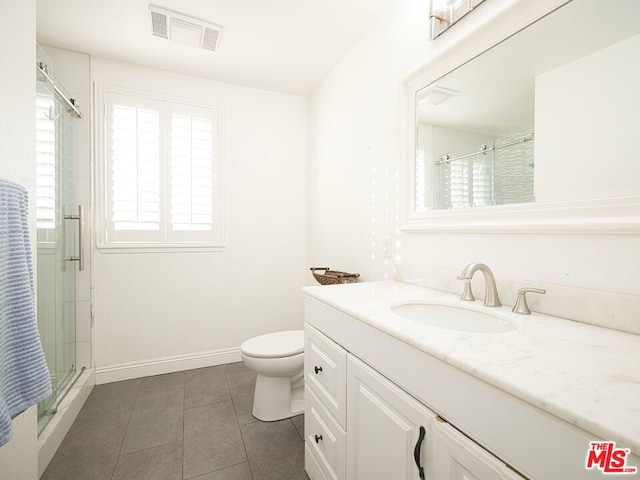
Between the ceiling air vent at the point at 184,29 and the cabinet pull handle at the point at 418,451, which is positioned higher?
the ceiling air vent at the point at 184,29

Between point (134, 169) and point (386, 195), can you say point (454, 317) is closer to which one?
point (386, 195)

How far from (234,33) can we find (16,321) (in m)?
2.01

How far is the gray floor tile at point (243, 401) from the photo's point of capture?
1.89m

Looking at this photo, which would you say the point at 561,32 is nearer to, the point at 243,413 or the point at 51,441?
the point at 243,413

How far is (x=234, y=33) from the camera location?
79.4 inches

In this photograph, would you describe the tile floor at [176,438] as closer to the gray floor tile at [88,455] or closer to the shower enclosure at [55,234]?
the gray floor tile at [88,455]

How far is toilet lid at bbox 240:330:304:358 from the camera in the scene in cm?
181

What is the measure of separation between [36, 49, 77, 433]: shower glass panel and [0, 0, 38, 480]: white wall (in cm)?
48

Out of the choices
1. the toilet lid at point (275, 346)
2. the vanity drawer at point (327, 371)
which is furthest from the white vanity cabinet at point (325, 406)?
the toilet lid at point (275, 346)

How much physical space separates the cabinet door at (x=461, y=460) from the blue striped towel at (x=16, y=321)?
1187 mm

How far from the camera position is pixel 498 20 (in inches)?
44.8

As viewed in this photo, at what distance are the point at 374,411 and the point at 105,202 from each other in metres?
2.44

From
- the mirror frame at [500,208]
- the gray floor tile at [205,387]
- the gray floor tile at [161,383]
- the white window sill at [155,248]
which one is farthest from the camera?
the white window sill at [155,248]

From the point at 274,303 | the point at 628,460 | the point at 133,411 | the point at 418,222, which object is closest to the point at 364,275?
the point at 418,222
